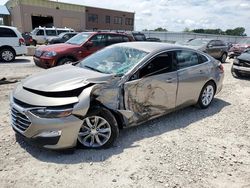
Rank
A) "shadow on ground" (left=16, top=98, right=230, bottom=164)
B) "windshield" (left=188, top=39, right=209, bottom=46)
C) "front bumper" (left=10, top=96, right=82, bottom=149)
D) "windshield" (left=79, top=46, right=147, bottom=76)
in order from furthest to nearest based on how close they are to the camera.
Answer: "windshield" (left=188, top=39, right=209, bottom=46)
"windshield" (left=79, top=46, right=147, bottom=76)
"shadow on ground" (left=16, top=98, right=230, bottom=164)
"front bumper" (left=10, top=96, right=82, bottom=149)

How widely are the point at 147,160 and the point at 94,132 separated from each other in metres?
0.89

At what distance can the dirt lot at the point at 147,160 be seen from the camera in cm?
334

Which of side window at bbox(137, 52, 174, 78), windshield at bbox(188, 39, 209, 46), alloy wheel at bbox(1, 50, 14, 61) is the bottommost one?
alloy wheel at bbox(1, 50, 14, 61)

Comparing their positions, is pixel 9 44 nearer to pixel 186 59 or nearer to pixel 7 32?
pixel 7 32

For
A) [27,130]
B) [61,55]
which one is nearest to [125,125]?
[27,130]

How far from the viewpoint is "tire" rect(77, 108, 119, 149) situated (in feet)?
12.7

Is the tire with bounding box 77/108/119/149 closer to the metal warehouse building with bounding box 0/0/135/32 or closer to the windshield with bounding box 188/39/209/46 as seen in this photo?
the windshield with bounding box 188/39/209/46

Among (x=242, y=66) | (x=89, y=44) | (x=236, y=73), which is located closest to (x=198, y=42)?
(x=236, y=73)

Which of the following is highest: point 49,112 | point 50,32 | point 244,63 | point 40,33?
point 50,32

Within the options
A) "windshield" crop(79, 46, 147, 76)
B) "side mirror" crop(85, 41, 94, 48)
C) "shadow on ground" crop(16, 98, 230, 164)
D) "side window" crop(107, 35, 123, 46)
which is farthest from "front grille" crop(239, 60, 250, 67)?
"windshield" crop(79, 46, 147, 76)

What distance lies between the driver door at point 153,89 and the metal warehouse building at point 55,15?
43.4m

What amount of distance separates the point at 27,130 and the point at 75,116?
681 mm

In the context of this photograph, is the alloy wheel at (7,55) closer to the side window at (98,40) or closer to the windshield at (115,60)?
the side window at (98,40)

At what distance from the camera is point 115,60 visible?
4820 mm
